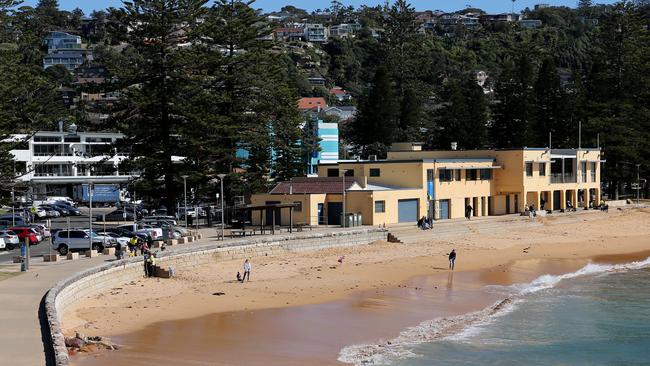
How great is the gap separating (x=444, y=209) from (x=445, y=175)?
206 cm

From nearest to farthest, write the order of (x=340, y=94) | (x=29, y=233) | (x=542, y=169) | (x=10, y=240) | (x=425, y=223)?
(x=10, y=240), (x=29, y=233), (x=425, y=223), (x=542, y=169), (x=340, y=94)

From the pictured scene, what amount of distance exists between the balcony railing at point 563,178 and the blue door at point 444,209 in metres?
10.6

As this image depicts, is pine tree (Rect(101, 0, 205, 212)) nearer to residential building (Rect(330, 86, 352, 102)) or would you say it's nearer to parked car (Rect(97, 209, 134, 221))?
parked car (Rect(97, 209, 134, 221))

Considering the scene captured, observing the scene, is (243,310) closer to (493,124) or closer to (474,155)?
(474,155)

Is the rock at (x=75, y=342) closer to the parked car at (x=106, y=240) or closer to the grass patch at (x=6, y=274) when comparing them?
the grass patch at (x=6, y=274)

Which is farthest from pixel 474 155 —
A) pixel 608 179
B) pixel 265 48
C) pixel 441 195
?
pixel 608 179

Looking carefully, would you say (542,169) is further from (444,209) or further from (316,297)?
(316,297)

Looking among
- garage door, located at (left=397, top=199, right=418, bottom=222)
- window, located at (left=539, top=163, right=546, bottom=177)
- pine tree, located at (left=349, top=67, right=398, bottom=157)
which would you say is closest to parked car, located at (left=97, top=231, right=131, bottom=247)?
garage door, located at (left=397, top=199, right=418, bottom=222)

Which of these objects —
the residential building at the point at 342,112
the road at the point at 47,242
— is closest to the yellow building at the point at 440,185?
the road at the point at 47,242

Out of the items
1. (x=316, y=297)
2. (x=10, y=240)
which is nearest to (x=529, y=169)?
(x=316, y=297)

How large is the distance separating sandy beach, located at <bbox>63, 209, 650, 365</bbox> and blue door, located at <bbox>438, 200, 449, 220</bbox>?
4.70 metres

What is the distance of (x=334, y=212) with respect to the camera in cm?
4872

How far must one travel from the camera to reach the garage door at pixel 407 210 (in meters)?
49.9

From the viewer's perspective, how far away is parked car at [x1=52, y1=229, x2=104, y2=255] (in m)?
38.2
